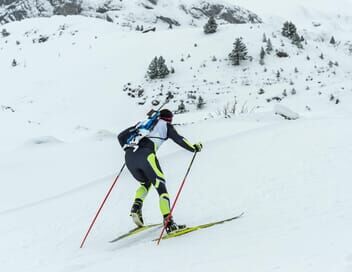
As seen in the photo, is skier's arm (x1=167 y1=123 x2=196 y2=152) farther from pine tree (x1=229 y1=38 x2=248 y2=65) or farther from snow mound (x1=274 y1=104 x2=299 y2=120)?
pine tree (x1=229 y1=38 x2=248 y2=65)

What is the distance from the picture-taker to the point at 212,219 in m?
6.77

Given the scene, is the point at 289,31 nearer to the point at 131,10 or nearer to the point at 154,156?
the point at 154,156

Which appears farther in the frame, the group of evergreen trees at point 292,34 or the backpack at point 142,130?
the group of evergreen trees at point 292,34

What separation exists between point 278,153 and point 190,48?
22.8m

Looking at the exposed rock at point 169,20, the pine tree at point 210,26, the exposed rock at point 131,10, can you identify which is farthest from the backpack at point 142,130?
the exposed rock at point 169,20

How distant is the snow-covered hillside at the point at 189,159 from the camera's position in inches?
200

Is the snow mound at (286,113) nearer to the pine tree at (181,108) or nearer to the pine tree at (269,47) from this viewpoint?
the pine tree at (181,108)

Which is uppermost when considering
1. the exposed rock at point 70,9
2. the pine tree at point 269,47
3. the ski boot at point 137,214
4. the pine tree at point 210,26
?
the ski boot at point 137,214

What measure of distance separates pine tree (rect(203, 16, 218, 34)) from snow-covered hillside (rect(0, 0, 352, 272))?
17.9 inches

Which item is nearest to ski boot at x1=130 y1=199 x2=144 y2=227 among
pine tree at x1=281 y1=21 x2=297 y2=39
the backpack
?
the backpack

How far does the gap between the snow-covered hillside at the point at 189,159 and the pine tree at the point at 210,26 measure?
45cm

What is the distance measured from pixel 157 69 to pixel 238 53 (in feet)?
17.2

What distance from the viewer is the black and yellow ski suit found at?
6316 mm

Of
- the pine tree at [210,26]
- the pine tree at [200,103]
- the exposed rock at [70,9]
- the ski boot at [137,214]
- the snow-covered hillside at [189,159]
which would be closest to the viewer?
the snow-covered hillside at [189,159]
